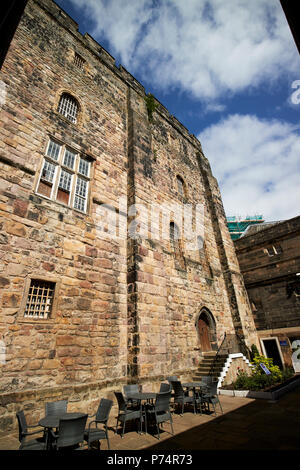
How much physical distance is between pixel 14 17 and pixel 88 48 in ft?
31.8

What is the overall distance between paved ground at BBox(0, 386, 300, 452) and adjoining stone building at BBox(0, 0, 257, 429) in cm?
133

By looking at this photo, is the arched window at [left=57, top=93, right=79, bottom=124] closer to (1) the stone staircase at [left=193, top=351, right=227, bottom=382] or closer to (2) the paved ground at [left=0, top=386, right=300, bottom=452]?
(2) the paved ground at [left=0, top=386, right=300, bottom=452]

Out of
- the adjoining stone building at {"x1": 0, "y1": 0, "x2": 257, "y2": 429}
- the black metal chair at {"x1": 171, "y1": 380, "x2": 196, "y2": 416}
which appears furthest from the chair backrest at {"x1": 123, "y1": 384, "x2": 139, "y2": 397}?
the black metal chair at {"x1": 171, "y1": 380, "x2": 196, "y2": 416}

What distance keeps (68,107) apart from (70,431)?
9.20 meters

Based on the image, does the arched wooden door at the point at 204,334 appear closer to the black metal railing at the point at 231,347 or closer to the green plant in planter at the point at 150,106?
the black metal railing at the point at 231,347

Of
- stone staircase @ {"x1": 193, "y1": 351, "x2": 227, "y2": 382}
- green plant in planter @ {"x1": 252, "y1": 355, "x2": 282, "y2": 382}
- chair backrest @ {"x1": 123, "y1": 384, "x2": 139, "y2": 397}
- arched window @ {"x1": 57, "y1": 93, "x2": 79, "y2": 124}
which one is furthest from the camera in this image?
green plant in planter @ {"x1": 252, "y1": 355, "x2": 282, "y2": 382}

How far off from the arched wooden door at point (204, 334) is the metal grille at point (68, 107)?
963cm

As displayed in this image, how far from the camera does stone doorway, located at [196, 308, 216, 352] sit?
967cm

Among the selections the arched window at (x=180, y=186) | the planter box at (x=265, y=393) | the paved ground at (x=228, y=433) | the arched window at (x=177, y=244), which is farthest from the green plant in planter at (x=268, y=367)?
the arched window at (x=180, y=186)

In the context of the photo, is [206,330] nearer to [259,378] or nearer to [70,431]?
[259,378]

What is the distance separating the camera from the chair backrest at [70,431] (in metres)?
3.06

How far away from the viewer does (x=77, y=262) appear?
626 cm

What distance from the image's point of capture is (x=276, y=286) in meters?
14.1

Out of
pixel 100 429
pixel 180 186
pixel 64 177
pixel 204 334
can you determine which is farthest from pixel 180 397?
pixel 180 186
